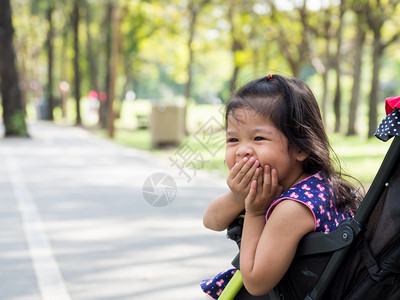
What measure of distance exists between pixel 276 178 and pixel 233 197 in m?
0.20

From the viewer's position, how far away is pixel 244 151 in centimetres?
189

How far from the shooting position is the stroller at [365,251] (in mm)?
1621

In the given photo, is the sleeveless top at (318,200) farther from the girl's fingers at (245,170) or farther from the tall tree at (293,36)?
the tall tree at (293,36)

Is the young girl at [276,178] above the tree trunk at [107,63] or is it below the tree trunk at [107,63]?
above

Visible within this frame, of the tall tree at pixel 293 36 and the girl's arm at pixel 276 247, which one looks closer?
the girl's arm at pixel 276 247

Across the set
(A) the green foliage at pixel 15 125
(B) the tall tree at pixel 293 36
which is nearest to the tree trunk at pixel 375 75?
(B) the tall tree at pixel 293 36

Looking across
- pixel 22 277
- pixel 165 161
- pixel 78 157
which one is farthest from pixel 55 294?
pixel 78 157

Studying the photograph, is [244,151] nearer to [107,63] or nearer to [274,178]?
[274,178]

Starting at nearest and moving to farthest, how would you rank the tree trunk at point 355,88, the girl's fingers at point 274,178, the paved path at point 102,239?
the girl's fingers at point 274,178 → the paved path at point 102,239 → the tree trunk at point 355,88

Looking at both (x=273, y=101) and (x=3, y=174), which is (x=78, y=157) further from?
(x=273, y=101)

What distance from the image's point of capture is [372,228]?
5.58 feet

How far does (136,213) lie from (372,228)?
5636 millimetres

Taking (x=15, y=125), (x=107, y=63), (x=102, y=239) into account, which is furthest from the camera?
(x=107, y=63)

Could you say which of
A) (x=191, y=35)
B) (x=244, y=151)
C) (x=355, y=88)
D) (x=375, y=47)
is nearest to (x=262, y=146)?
(x=244, y=151)
